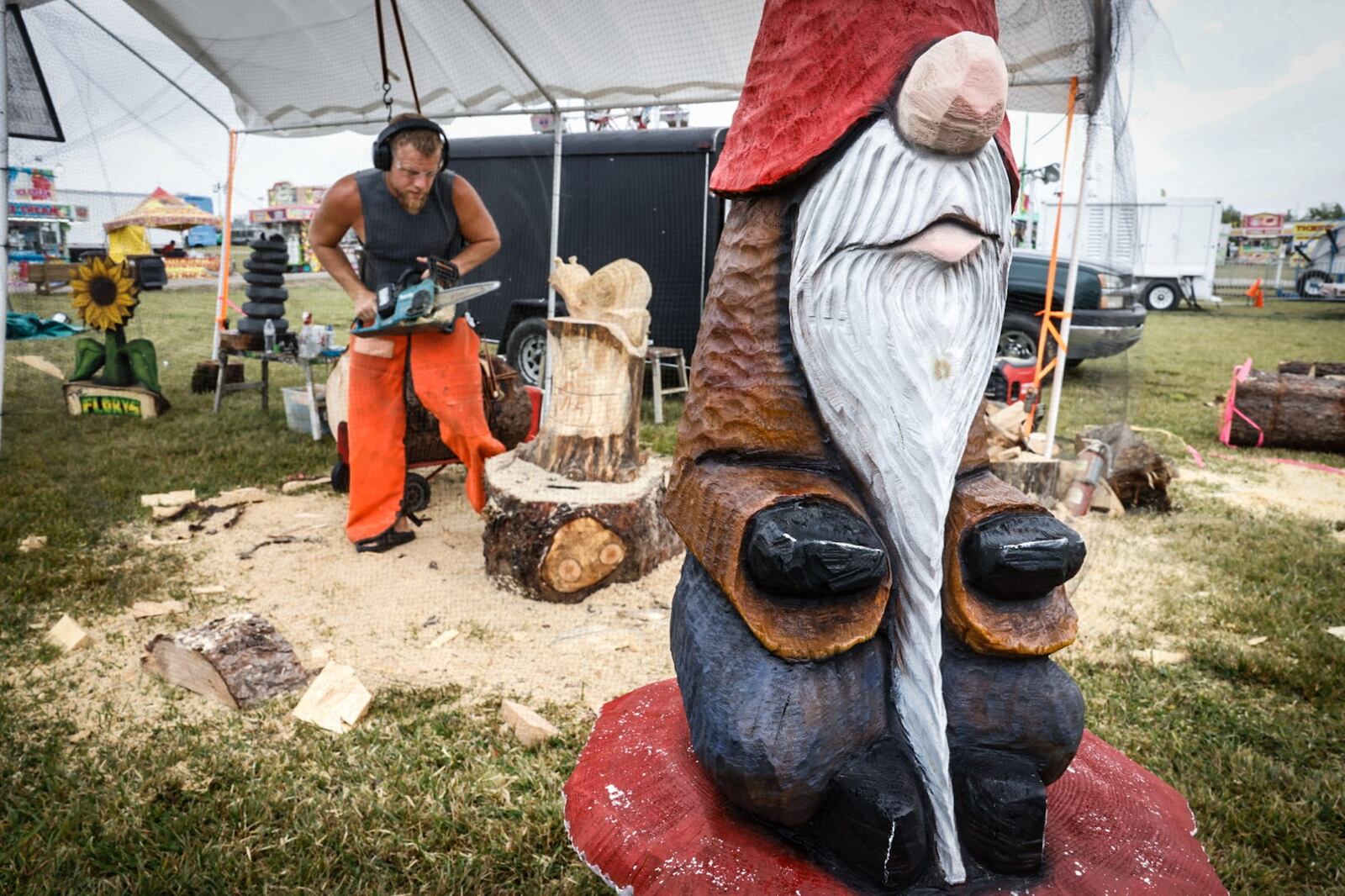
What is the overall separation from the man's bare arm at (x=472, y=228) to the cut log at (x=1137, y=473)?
3.29 metres

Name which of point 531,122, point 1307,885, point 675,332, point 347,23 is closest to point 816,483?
point 1307,885

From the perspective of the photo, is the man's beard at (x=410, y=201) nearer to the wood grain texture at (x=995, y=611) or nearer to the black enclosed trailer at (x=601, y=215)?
the wood grain texture at (x=995, y=611)

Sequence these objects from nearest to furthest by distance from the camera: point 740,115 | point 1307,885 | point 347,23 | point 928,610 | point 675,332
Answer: point 928,610, point 740,115, point 1307,885, point 347,23, point 675,332

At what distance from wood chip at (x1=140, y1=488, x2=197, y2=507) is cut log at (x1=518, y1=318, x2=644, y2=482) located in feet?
6.46

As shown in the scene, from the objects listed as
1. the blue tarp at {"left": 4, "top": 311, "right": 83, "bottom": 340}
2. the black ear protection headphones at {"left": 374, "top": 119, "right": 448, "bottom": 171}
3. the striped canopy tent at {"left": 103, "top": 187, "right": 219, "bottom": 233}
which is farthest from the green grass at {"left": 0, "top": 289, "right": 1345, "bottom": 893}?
the striped canopy tent at {"left": 103, "top": 187, "right": 219, "bottom": 233}

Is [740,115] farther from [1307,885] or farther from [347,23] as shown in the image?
[347,23]

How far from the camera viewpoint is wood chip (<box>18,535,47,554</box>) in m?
3.58

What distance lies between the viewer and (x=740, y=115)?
4.31ft

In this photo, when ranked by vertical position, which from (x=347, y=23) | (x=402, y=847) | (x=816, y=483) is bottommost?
(x=402, y=847)

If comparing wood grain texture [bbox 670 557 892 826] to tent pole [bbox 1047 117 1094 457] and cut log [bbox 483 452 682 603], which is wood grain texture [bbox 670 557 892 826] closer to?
cut log [bbox 483 452 682 603]

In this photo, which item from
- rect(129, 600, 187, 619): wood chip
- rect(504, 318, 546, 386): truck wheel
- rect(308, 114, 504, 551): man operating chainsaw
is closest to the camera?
rect(129, 600, 187, 619): wood chip

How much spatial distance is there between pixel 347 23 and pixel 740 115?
440 centimetres

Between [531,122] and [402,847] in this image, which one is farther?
[531,122]

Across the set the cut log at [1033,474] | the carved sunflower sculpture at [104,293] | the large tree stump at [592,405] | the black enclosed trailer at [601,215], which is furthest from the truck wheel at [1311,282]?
the carved sunflower sculpture at [104,293]
